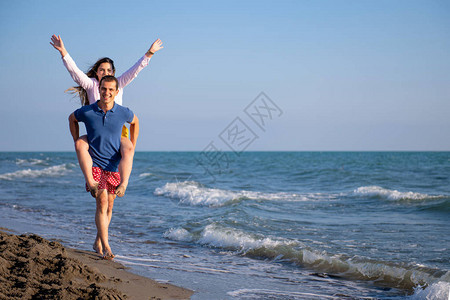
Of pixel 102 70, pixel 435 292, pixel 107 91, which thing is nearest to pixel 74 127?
pixel 107 91

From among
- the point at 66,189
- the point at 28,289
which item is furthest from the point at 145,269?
the point at 66,189

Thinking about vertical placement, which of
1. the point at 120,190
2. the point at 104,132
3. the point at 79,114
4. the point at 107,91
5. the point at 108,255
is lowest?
the point at 108,255

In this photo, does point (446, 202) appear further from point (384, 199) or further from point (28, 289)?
point (28, 289)

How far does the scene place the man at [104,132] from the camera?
173 inches

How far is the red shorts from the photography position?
15.0 ft

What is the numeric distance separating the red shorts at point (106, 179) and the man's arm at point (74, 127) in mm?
381

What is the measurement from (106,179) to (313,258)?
2950mm

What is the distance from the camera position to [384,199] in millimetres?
12969

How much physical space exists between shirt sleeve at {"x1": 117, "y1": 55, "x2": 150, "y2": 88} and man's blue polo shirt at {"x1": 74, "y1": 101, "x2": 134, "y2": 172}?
46 cm

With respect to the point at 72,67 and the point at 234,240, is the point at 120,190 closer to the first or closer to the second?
the point at 72,67

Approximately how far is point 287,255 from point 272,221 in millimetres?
2795

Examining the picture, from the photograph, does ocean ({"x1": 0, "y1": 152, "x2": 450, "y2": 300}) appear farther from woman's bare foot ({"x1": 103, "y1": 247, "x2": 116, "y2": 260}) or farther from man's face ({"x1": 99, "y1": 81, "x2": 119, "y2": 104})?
man's face ({"x1": 99, "y1": 81, "x2": 119, "y2": 104})

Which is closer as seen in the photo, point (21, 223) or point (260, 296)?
point (260, 296)

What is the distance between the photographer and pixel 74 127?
4.51 m
